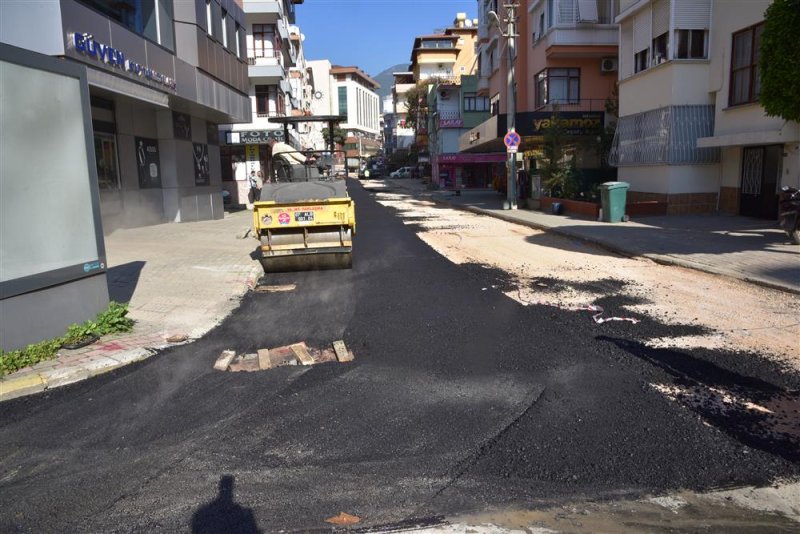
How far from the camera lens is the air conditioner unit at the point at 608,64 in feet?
95.3

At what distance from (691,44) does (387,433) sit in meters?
19.1

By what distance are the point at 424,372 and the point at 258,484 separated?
2231 mm

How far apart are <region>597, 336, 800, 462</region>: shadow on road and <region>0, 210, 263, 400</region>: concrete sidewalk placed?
507 centimetres

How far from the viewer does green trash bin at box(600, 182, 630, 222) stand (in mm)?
18172

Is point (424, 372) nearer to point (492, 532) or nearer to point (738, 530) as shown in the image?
point (492, 532)

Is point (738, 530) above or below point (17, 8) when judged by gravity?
below

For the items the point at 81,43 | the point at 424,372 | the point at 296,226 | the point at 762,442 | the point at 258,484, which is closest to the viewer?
the point at 258,484

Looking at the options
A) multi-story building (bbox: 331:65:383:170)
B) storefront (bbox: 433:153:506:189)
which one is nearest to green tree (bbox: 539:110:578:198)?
storefront (bbox: 433:153:506:189)

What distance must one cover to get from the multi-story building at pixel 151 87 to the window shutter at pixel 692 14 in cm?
1510

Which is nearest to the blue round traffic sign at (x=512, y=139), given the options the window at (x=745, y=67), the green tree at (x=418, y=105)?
the window at (x=745, y=67)

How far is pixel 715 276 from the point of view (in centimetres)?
982

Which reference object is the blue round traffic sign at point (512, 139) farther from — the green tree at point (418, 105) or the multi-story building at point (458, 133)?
the green tree at point (418, 105)

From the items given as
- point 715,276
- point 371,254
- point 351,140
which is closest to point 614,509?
point 715,276

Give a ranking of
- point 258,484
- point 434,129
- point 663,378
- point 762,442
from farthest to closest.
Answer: point 434,129 → point 663,378 → point 762,442 → point 258,484
